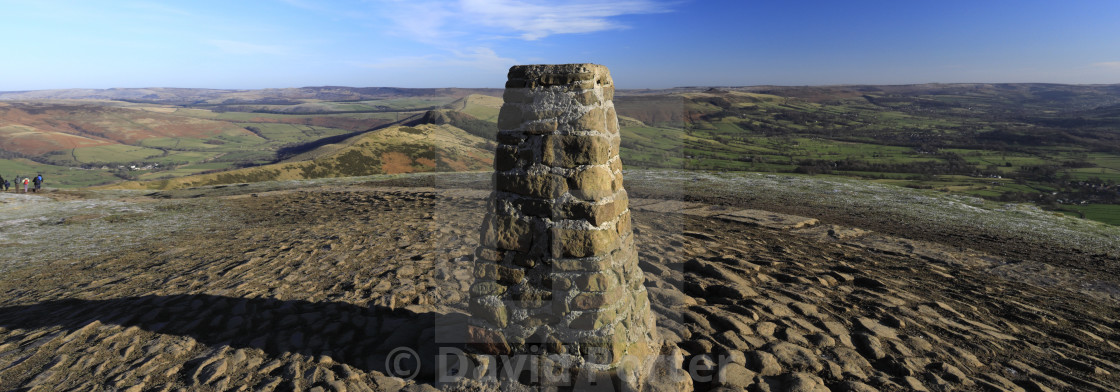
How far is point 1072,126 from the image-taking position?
11631cm

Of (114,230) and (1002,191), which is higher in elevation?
(114,230)

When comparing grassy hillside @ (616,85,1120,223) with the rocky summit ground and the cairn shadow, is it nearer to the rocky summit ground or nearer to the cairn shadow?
the rocky summit ground

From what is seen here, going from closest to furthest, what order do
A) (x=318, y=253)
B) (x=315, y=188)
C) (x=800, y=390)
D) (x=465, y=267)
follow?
1. (x=800, y=390)
2. (x=465, y=267)
3. (x=318, y=253)
4. (x=315, y=188)

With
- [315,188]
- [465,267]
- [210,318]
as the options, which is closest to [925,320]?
[465,267]

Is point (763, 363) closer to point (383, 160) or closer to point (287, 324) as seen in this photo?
point (287, 324)

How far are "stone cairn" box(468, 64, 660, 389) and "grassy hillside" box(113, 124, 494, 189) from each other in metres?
25.6

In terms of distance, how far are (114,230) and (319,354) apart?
10987mm

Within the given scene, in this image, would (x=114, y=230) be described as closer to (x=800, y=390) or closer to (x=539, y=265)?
(x=539, y=265)

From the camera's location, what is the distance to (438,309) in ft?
19.3

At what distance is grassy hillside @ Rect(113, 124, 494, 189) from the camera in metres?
31.6

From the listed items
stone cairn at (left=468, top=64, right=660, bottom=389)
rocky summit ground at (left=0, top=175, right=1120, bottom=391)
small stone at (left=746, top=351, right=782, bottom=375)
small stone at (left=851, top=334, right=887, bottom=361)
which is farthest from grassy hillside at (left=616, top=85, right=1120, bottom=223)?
small stone at (left=851, top=334, right=887, bottom=361)

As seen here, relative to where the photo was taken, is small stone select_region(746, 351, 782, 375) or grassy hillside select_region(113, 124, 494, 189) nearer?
small stone select_region(746, 351, 782, 375)

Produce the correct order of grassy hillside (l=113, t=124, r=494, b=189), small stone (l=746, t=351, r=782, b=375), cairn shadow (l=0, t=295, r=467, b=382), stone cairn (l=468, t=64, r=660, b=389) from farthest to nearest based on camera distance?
grassy hillside (l=113, t=124, r=494, b=189) → cairn shadow (l=0, t=295, r=467, b=382) → small stone (l=746, t=351, r=782, b=375) → stone cairn (l=468, t=64, r=660, b=389)

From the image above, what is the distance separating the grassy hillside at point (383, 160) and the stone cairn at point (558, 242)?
2555 cm
